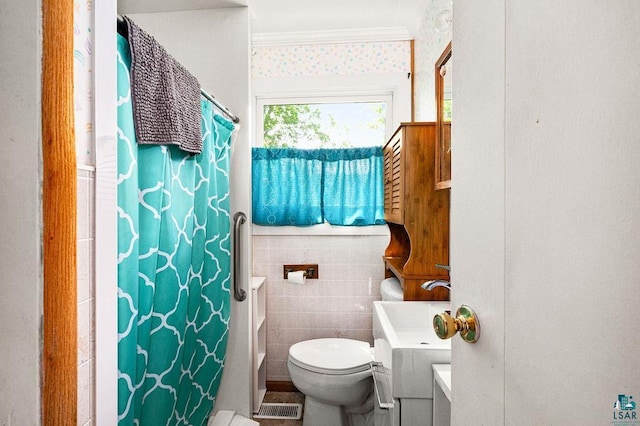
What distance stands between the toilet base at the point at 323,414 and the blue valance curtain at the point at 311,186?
3.59 ft

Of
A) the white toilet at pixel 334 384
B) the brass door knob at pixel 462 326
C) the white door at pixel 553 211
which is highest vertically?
the white door at pixel 553 211

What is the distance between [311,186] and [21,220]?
1827 millimetres

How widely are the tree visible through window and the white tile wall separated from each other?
0.69m

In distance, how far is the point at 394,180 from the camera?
1904 mm

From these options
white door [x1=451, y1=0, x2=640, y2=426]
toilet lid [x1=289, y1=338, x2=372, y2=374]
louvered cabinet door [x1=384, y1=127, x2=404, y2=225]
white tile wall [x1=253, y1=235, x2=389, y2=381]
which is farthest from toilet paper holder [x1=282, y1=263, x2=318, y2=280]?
white door [x1=451, y1=0, x2=640, y2=426]

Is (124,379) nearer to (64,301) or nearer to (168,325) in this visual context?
(168,325)

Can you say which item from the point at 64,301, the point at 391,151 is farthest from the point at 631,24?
the point at 391,151

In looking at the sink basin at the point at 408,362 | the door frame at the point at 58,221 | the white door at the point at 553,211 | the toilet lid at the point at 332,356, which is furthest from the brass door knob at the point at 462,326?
the toilet lid at the point at 332,356

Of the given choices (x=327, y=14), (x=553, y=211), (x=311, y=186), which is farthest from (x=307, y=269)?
(x=553, y=211)

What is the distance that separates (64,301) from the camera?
0.62m

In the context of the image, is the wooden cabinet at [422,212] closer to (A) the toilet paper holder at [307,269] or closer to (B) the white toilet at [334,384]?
(B) the white toilet at [334,384]

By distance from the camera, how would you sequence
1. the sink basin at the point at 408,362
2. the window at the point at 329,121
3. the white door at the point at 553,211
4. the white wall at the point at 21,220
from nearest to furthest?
the white door at the point at 553,211 → the white wall at the point at 21,220 → the sink basin at the point at 408,362 → the window at the point at 329,121

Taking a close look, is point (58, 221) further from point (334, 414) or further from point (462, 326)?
point (334, 414)

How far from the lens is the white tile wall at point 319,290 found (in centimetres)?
238
